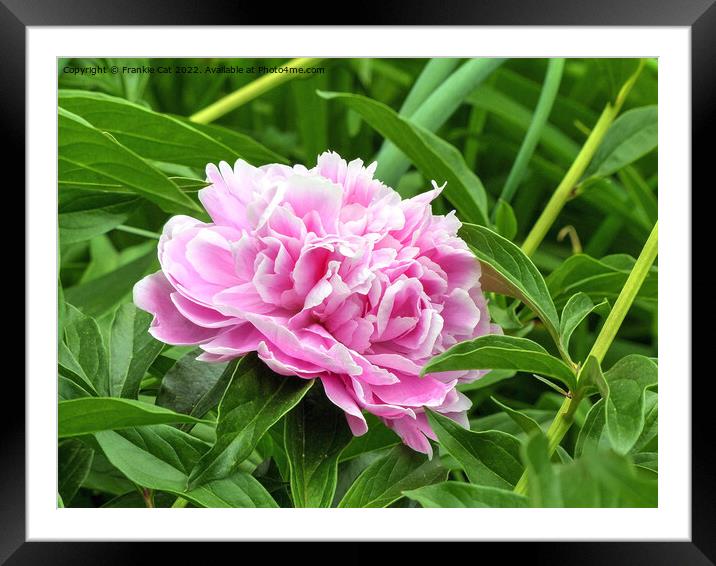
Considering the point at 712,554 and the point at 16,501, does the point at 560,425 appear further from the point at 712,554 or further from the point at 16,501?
the point at 16,501

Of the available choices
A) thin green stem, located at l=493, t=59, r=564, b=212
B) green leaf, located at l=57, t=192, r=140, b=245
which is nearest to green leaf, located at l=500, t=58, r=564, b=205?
thin green stem, located at l=493, t=59, r=564, b=212

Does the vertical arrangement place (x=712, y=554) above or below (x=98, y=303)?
below

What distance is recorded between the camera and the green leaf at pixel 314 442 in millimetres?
362

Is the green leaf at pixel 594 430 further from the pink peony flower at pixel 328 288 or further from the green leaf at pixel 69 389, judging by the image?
the green leaf at pixel 69 389

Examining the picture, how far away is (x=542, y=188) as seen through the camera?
0.58 meters

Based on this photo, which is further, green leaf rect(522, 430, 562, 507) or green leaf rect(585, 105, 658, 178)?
green leaf rect(585, 105, 658, 178)

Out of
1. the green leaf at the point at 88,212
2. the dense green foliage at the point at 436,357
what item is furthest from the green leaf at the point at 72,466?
the green leaf at the point at 88,212

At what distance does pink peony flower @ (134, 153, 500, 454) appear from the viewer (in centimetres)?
34

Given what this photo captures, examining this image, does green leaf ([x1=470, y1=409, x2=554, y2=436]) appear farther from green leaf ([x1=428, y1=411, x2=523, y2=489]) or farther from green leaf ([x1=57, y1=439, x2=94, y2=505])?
green leaf ([x1=57, y1=439, x2=94, y2=505])

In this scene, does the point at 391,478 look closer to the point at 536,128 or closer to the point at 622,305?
the point at 622,305
